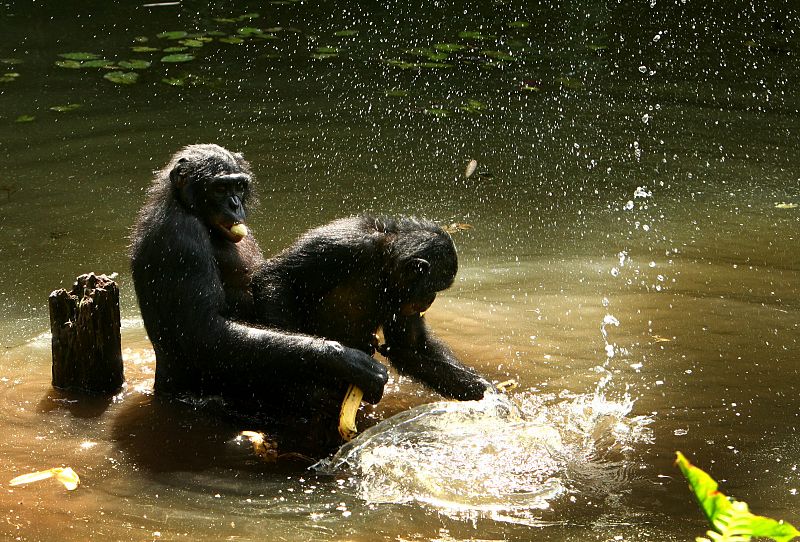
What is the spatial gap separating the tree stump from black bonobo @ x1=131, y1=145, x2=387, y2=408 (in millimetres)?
337

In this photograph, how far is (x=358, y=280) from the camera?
21.5 ft

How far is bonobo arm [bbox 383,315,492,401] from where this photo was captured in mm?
6859

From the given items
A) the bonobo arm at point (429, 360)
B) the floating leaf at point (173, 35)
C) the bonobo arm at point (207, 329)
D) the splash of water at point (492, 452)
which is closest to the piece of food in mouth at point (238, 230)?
the bonobo arm at point (207, 329)

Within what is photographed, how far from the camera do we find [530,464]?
5648 mm

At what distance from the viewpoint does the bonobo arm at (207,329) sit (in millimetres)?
6086

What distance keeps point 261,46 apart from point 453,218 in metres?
7.20

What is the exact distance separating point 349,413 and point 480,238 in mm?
4184

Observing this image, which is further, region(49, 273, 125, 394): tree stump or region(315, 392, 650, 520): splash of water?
region(49, 273, 125, 394): tree stump

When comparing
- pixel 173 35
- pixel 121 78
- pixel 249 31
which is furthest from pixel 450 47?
pixel 121 78

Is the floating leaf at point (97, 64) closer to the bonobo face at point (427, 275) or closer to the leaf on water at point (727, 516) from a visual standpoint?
the bonobo face at point (427, 275)

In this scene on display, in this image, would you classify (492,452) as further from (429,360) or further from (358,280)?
(358,280)

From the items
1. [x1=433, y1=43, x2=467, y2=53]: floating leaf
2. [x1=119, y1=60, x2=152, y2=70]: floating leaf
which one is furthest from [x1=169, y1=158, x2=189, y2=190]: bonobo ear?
[x1=433, y1=43, x2=467, y2=53]: floating leaf

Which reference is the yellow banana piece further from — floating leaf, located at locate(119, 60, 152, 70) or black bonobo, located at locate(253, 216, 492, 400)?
floating leaf, located at locate(119, 60, 152, 70)

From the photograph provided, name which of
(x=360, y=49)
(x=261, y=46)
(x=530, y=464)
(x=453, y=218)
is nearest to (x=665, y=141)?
(x=453, y=218)
